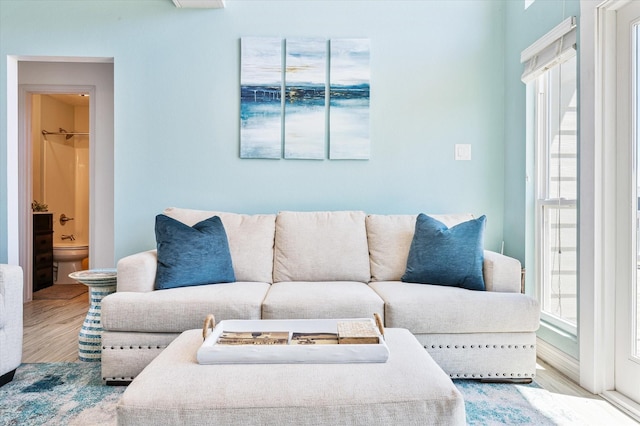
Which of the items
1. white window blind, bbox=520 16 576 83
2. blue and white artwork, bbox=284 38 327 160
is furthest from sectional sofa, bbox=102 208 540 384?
white window blind, bbox=520 16 576 83

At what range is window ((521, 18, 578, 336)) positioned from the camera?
2.46m

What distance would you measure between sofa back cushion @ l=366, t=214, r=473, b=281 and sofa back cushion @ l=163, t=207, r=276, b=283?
68cm

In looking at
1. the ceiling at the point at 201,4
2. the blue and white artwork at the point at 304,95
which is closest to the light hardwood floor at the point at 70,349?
the blue and white artwork at the point at 304,95

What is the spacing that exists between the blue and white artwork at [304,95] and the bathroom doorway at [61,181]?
9.41 ft

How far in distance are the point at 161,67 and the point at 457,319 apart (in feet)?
8.73

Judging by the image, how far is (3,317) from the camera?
2154 mm

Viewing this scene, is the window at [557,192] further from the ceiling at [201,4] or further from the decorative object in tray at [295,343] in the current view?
the ceiling at [201,4]

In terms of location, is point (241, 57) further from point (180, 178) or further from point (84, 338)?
point (84, 338)

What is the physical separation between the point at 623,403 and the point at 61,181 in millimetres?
6273

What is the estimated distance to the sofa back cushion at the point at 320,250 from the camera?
2.75 metres

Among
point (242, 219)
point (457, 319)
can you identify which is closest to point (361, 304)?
point (457, 319)

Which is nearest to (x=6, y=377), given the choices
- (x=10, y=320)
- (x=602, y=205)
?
(x=10, y=320)

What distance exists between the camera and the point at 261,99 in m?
3.18

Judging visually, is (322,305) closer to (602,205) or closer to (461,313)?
(461,313)
